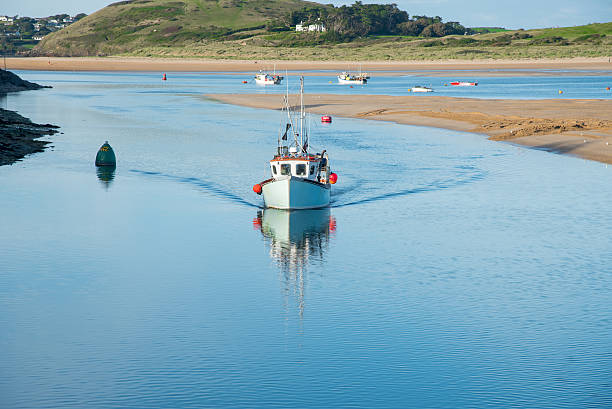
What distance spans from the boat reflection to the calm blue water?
17cm

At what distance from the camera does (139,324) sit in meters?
23.3

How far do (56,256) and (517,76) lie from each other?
442 ft

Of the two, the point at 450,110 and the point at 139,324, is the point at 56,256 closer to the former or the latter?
the point at 139,324

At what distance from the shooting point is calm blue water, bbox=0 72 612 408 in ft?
62.4

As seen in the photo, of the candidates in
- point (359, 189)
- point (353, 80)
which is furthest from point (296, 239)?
point (353, 80)

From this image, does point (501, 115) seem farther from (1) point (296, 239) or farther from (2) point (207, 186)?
(1) point (296, 239)

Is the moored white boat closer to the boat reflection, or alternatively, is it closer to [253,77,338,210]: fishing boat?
[253,77,338,210]: fishing boat

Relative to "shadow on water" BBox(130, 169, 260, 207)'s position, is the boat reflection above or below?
below

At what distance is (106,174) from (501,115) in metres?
45.4

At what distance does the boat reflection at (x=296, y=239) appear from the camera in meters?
29.0

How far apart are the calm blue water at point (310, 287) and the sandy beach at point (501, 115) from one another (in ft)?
29.1

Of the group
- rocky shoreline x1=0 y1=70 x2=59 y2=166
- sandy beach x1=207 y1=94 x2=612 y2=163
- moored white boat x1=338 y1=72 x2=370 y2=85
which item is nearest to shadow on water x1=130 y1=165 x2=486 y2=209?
sandy beach x1=207 y1=94 x2=612 y2=163

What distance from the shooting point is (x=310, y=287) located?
27.6 m

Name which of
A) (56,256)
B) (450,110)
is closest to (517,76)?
(450,110)
